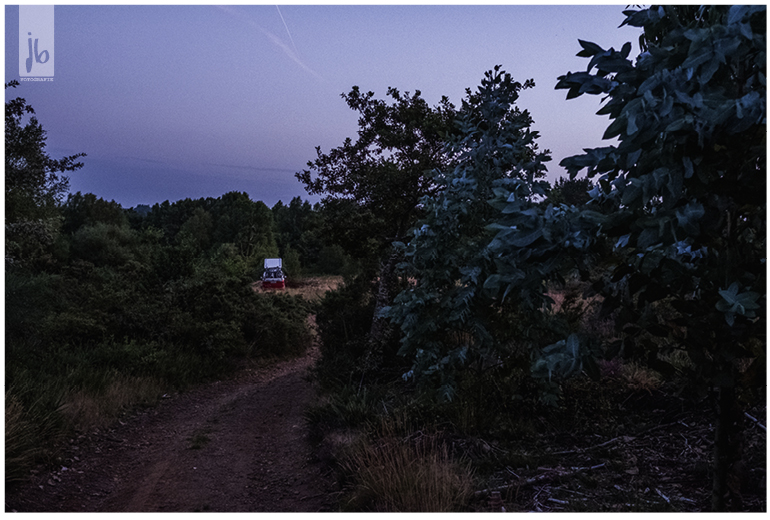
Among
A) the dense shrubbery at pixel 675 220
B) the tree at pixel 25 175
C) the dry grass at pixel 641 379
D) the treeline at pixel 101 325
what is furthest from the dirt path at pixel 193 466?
the tree at pixel 25 175

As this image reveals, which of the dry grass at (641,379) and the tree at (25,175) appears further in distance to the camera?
the tree at (25,175)

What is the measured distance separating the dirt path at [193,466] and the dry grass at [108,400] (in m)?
0.25

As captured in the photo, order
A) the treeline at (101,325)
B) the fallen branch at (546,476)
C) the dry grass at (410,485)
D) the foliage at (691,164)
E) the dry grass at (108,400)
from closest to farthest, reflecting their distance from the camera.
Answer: the foliage at (691,164)
the dry grass at (410,485)
the fallen branch at (546,476)
the treeline at (101,325)
the dry grass at (108,400)

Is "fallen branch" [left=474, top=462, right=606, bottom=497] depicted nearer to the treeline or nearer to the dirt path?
the dirt path

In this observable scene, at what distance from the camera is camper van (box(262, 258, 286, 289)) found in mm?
27795

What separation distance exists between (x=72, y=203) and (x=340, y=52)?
98.8 ft

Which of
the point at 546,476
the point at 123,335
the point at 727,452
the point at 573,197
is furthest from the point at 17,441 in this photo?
the point at 123,335

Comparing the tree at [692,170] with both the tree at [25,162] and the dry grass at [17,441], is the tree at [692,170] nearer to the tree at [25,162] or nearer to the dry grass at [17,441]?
A: the dry grass at [17,441]

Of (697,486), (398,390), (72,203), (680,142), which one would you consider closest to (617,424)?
(697,486)

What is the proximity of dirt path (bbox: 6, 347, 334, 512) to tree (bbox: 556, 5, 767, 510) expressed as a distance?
3485 millimetres

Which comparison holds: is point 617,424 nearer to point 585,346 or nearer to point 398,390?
point 398,390

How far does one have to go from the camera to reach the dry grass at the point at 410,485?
349cm

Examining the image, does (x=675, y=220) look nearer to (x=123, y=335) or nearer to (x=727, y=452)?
(x=727, y=452)

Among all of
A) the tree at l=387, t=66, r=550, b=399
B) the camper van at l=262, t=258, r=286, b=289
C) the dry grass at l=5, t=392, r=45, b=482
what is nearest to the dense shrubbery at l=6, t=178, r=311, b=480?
the dry grass at l=5, t=392, r=45, b=482
